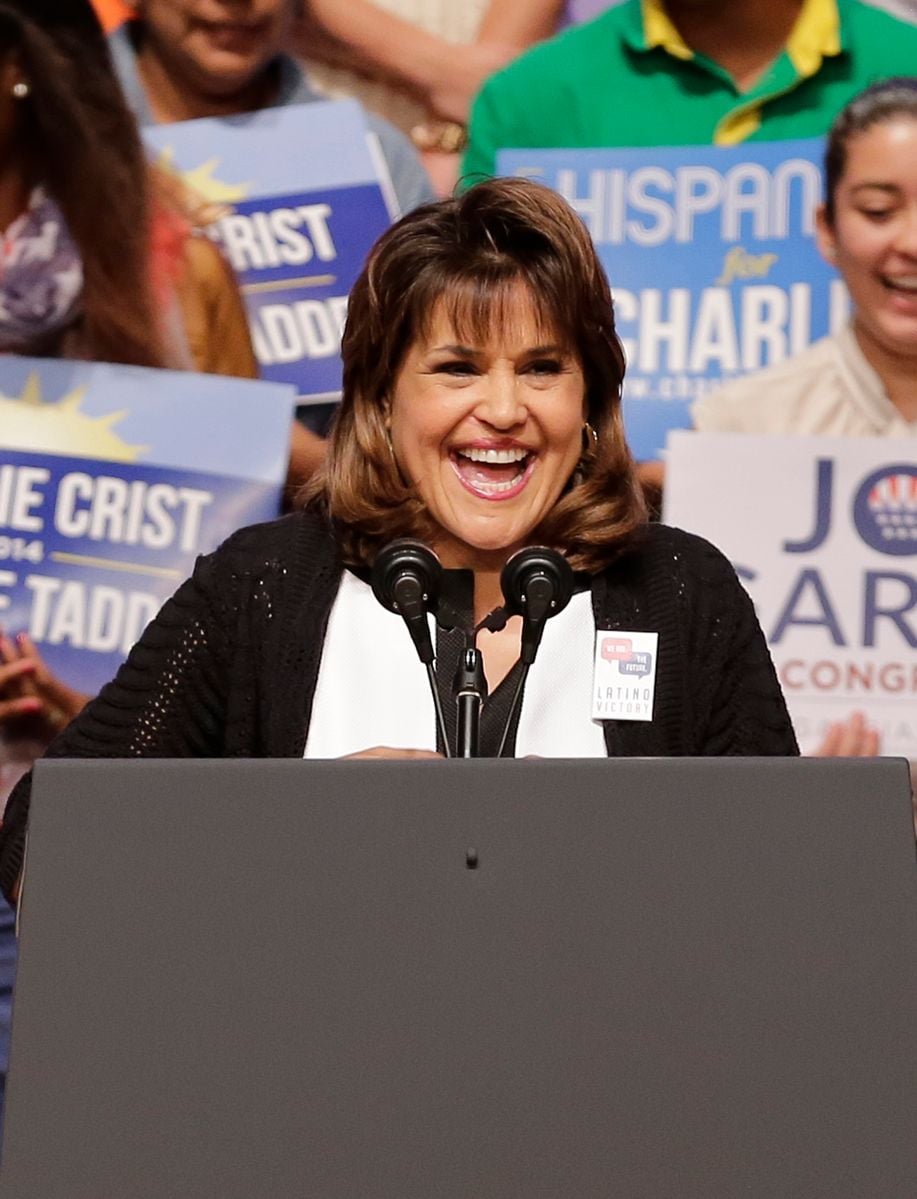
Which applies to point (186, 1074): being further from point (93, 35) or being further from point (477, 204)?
point (93, 35)

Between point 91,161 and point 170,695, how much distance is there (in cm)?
178

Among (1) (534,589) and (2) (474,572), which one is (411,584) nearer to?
(1) (534,589)

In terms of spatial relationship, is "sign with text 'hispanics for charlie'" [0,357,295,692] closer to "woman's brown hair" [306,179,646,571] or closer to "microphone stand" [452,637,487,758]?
"woman's brown hair" [306,179,646,571]

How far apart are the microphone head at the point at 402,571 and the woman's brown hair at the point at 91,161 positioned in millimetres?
1963

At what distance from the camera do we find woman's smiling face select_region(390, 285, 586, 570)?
2.02 meters

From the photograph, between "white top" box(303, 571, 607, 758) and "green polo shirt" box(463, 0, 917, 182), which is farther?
"green polo shirt" box(463, 0, 917, 182)

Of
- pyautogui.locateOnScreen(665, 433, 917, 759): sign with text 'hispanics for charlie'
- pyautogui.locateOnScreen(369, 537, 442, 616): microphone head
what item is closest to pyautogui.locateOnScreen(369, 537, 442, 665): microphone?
pyautogui.locateOnScreen(369, 537, 442, 616): microphone head

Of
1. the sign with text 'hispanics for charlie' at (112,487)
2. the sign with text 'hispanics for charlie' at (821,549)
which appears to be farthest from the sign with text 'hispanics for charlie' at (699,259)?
the sign with text 'hispanics for charlie' at (112,487)

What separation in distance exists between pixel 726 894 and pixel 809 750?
2120 mm

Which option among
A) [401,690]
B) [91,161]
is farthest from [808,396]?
[401,690]

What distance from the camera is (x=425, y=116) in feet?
11.3

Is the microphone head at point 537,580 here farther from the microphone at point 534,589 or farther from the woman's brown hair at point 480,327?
the woman's brown hair at point 480,327

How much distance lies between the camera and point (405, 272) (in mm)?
2053

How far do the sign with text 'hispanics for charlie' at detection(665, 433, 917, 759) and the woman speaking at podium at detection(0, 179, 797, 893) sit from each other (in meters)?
1.21
